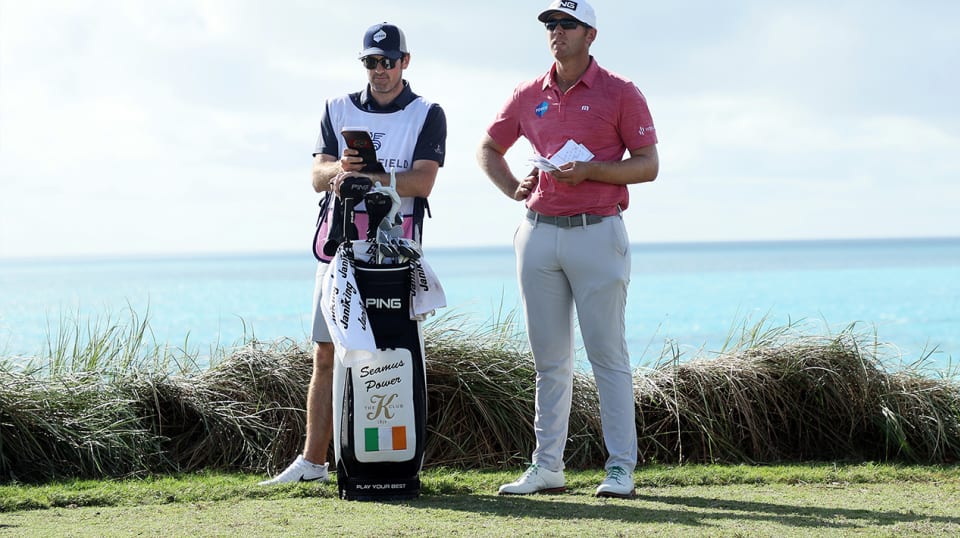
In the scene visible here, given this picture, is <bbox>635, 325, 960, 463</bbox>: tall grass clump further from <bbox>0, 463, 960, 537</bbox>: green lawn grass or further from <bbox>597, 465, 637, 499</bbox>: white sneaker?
<bbox>597, 465, 637, 499</bbox>: white sneaker

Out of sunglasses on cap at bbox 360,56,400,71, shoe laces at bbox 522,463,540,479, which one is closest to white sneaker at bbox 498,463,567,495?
shoe laces at bbox 522,463,540,479

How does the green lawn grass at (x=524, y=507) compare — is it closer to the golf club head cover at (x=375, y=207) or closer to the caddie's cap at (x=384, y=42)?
the golf club head cover at (x=375, y=207)

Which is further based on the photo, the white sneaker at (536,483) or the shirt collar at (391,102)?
the shirt collar at (391,102)

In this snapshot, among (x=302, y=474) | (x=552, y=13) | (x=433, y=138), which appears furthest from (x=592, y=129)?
(x=302, y=474)

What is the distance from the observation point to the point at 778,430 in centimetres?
542

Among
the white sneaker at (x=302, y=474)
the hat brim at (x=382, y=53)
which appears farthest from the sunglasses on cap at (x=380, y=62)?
the white sneaker at (x=302, y=474)

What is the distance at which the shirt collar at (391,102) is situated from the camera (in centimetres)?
468

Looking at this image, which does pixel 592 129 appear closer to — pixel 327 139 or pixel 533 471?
pixel 327 139

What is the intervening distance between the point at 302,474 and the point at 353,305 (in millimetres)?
928

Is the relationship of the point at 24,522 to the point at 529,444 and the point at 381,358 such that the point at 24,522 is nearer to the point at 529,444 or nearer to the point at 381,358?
the point at 381,358

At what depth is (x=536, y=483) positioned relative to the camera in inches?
170

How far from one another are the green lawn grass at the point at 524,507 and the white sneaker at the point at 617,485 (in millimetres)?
49

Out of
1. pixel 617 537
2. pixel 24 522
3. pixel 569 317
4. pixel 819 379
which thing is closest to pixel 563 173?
pixel 569 317

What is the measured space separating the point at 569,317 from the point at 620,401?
428 mm
